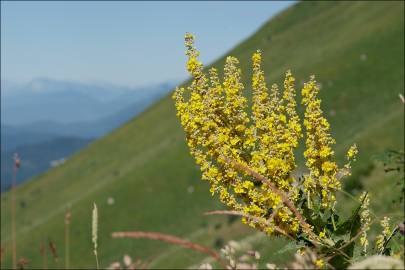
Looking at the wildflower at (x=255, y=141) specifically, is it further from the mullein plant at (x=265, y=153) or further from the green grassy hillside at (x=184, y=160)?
the green grassy hillside at (x=184, y=160)

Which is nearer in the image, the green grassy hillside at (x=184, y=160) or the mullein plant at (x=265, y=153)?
the mullein plant at (x=265, y=153)

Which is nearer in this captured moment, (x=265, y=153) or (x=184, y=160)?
(x=265, y=153)

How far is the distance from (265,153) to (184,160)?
8343 cm

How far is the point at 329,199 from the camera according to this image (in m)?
6.52

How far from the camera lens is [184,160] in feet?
295

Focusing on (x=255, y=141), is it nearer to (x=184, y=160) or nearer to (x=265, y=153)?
(x=265, y=153)

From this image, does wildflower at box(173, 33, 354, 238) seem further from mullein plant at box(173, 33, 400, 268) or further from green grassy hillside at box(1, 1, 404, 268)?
green grassy hillside at box(1, 1, 404, 268)

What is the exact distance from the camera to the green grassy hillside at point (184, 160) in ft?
226

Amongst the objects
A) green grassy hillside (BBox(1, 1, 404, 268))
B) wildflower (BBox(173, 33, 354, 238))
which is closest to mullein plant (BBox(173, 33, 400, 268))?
wildflower (BBox(173, 33, 354, 238))

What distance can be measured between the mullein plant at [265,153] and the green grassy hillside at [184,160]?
32284 millimetres

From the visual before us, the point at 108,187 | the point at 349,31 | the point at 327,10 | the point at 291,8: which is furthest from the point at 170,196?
the point at 291,8

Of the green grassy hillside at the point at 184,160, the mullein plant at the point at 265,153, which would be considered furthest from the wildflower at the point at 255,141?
the green grassy hillside at the point at 184,160

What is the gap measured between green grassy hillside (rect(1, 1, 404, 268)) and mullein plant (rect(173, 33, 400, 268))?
3228 centimetres

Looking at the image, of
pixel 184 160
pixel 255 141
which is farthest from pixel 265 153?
pixel 184 160
